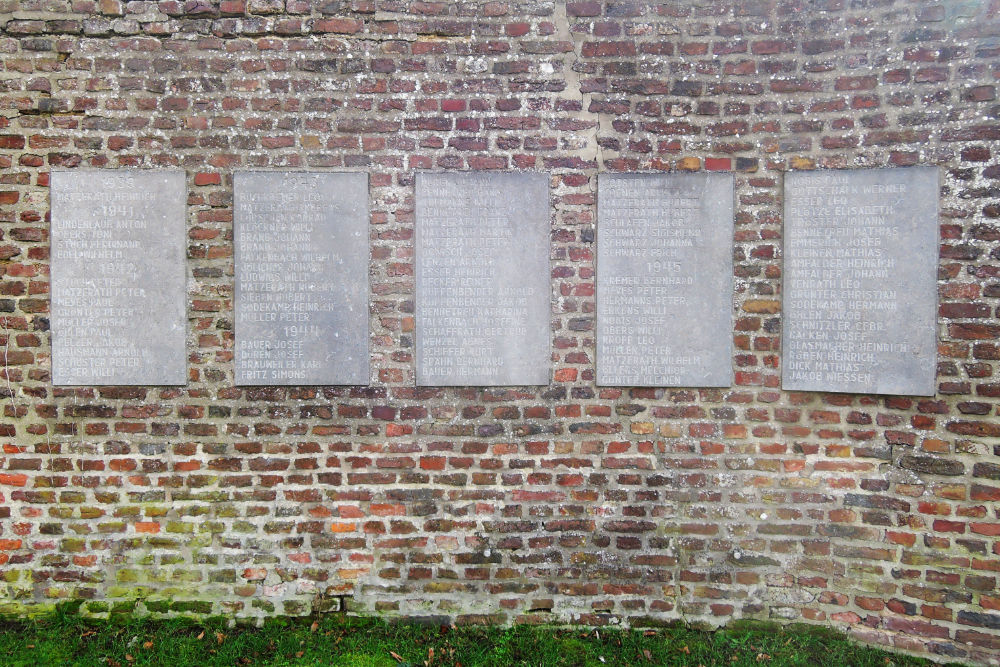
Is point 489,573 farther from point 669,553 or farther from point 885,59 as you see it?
point 885,59

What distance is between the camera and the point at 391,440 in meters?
3.24

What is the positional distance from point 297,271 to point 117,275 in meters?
1.07

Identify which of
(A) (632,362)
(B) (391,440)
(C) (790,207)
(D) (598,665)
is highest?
(C) (790,207)

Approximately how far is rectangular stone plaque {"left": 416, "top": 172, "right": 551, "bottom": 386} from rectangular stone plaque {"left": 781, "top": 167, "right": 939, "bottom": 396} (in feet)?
4.88

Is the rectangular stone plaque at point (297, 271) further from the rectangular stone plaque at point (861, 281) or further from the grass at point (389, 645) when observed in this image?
the rectangular stone plaque at point (861, 281)

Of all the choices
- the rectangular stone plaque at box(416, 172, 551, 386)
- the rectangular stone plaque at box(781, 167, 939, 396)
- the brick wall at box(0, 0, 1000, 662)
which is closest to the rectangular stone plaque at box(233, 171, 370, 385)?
the brick wall at box(0, 0, 1000, 662)

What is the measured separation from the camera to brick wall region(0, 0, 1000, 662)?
3.16m

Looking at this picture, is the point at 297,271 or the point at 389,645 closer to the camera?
the point at 389,645

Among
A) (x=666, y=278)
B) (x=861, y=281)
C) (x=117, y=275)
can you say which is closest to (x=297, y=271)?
(x=117, y=275)

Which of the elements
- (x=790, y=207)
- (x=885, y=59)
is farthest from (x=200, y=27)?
(x=885, y=59)

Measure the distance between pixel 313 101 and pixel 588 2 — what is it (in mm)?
1739

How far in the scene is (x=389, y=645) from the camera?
306 centimetres

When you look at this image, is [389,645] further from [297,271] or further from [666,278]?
[666,278]

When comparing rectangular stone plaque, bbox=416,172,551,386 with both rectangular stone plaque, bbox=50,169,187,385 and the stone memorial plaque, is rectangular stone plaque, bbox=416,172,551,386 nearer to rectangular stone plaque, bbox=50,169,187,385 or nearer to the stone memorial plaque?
the stone memorial plaque
